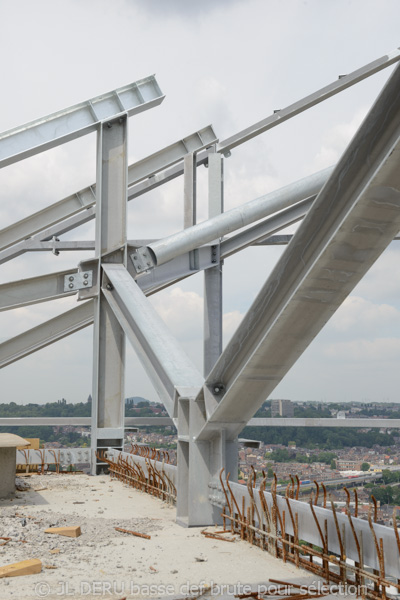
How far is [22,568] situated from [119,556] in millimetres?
802

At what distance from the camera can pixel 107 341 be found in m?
10.9

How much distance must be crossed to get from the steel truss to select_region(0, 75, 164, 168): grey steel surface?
0.02 metres

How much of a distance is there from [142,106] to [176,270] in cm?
308

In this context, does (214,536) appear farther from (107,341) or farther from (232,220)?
(232,220)

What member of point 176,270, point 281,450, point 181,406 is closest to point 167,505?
point 181,406

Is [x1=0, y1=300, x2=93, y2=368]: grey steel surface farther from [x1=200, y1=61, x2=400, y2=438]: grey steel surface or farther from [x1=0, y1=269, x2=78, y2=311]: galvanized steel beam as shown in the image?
[x1=200, y1=61, x2=400, y2=438]: grey steel surface

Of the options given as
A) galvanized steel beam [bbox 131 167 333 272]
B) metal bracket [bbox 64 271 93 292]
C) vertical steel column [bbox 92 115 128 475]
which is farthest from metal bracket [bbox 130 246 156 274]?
metal bracket [bbox 64 271 93 292]

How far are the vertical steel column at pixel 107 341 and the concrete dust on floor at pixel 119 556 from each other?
3637 millimetres

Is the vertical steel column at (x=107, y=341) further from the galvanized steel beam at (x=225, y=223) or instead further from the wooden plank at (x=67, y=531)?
the wooden plank at (x=67, y=531)

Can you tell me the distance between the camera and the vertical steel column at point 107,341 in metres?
10.8

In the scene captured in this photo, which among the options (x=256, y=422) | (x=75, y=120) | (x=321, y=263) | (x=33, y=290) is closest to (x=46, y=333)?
(x=33, y=290)

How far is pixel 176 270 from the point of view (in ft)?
40.3

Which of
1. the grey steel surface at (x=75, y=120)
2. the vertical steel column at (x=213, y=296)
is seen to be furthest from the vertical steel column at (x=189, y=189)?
the grey steel surface at (x=75, y=120)

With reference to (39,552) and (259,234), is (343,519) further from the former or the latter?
(259,234)
